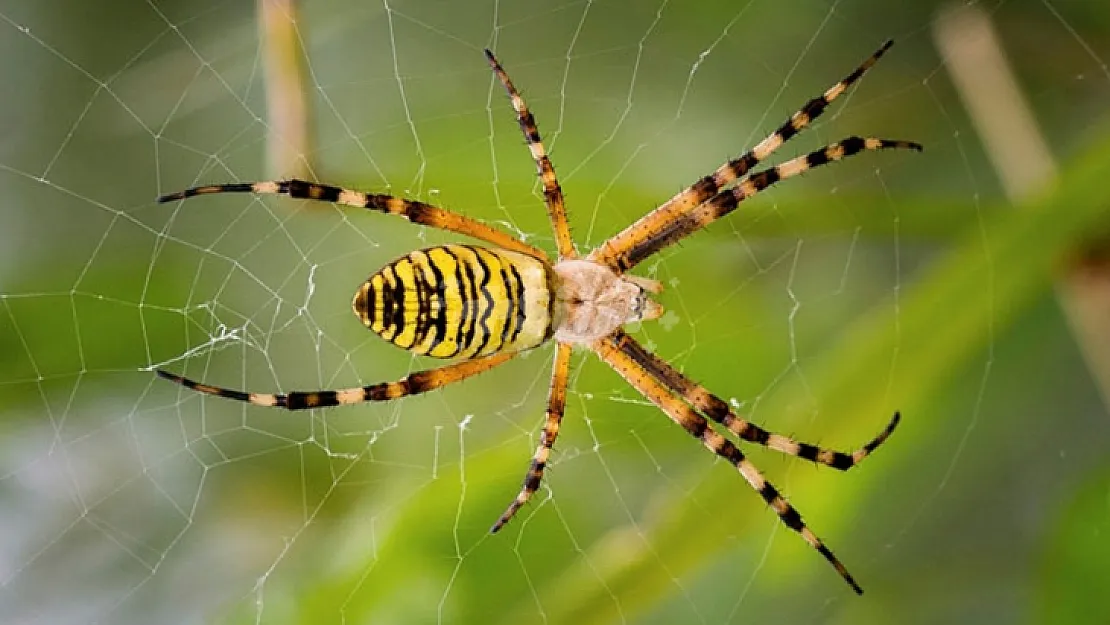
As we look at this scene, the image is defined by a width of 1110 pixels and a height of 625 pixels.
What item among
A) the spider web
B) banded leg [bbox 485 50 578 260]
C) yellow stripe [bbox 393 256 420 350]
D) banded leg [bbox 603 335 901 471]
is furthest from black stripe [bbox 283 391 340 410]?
banded leg [bbox 603 335 901 471]

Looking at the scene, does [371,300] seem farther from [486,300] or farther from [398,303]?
[486,300]

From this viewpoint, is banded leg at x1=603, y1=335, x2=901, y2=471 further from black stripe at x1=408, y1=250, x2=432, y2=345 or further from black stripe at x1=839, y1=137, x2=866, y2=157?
black stripe at x1=408, y1=250, x2=432, y2=345

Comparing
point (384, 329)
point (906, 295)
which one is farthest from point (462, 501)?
point (906, 295)

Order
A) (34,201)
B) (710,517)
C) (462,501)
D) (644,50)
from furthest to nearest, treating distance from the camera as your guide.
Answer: (644,50) < (34,201) < (462,501) < (710,517)

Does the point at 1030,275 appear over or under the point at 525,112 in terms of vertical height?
under

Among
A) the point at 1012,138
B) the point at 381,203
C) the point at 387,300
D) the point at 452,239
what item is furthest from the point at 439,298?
the point at 1012,138

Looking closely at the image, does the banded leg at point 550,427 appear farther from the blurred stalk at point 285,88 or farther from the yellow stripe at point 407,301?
the blurred stalk at point 285,88

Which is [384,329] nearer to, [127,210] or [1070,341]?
[127,210]
